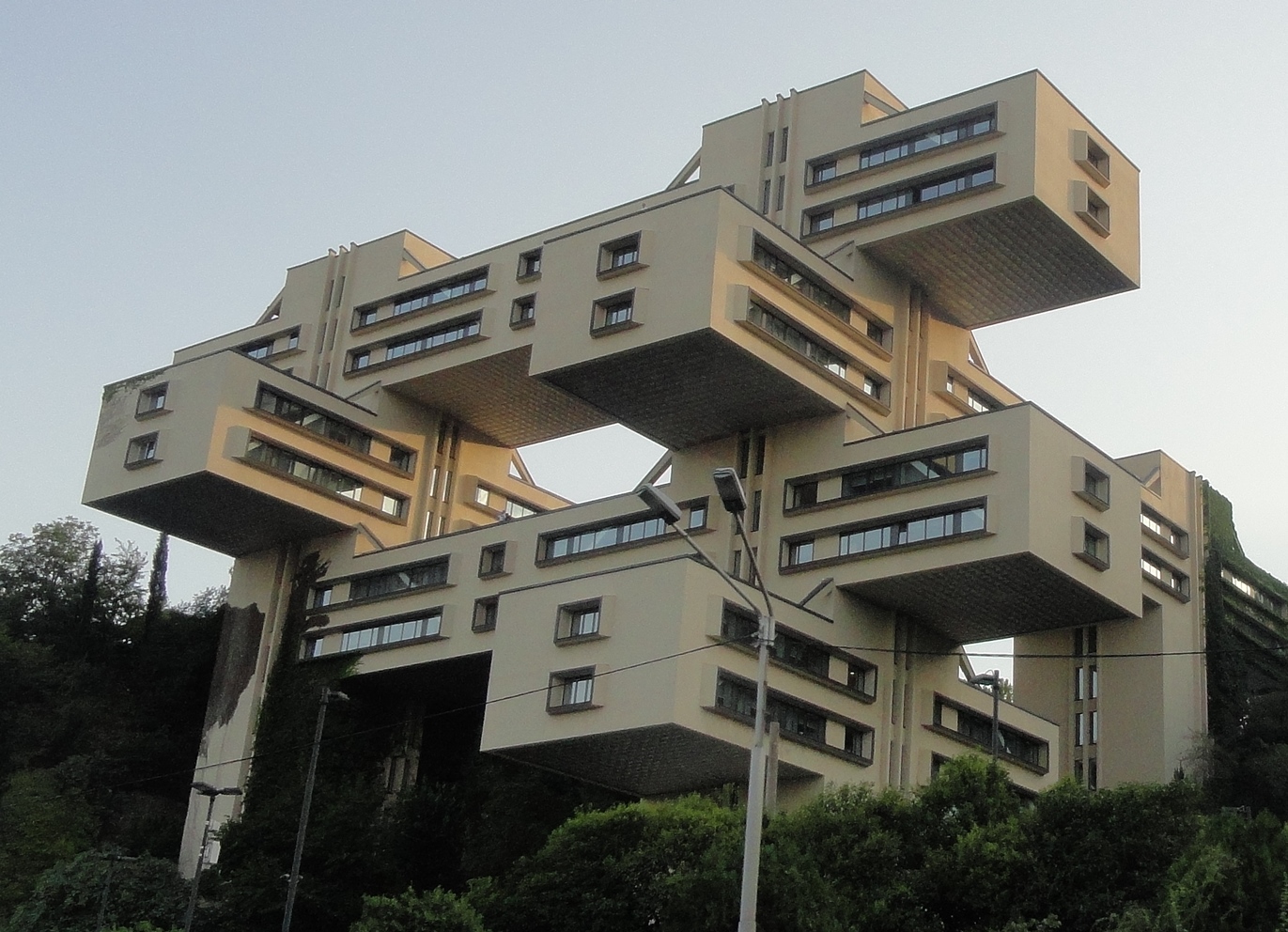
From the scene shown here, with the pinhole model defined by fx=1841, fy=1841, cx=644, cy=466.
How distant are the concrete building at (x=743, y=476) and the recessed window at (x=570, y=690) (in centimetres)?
13

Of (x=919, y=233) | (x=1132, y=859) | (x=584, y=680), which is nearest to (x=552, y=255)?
(x=919, y=233)

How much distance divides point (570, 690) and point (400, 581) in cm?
1584

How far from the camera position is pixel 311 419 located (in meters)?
73.3

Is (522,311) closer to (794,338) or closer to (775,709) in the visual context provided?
(794,338)

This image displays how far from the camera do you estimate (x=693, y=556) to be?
58.4m

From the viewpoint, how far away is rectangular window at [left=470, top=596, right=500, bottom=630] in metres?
68.6

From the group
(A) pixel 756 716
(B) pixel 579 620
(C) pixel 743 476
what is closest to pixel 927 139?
(C) pixel 743 476

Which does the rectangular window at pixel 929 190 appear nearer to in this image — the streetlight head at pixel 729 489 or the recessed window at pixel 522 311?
the recessed window at pixel 522 311

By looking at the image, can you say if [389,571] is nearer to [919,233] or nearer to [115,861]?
[115,861]

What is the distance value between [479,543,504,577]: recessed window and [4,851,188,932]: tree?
1586 centimetres

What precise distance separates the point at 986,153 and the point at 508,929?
1266 inches

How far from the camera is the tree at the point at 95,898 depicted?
211 feet

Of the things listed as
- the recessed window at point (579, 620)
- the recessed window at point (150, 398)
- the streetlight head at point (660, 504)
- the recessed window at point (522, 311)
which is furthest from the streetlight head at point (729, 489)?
the recessed window at point (150, 398)

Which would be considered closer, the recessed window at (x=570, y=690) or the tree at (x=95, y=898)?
the recessed window at (x=570, y=690)
